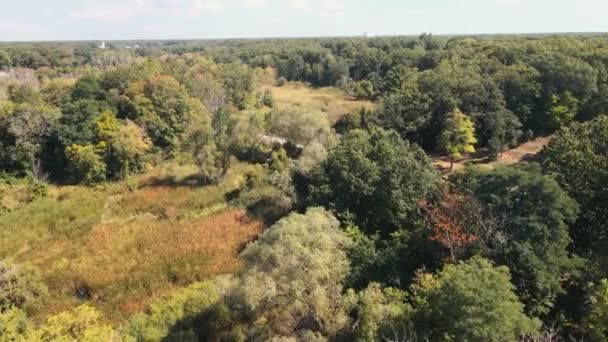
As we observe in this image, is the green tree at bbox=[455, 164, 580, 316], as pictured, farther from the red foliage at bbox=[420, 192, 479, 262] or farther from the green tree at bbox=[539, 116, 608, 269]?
the green tree at bbox=[539, 116, 608, 269]

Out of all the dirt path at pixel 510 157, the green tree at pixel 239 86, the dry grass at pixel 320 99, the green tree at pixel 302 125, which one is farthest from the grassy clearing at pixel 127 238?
the green tree at pixel 239 86

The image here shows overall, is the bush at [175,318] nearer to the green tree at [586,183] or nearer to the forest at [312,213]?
the forest at [312,213]

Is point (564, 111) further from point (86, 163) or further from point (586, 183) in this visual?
point (86, 163)

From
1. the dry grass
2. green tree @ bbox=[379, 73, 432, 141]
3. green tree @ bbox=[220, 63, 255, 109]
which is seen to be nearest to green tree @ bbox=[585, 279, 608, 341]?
green tree @ bbox=[379, 73, 432, 141]

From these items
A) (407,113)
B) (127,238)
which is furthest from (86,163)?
(407,113)

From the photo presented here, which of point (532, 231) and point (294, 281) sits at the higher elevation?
point (532, 231)

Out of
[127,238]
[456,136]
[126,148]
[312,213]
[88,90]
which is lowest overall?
[127,238]
